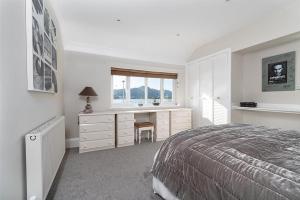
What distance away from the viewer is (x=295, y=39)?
8.14ft

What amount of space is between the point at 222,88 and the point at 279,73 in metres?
0.96

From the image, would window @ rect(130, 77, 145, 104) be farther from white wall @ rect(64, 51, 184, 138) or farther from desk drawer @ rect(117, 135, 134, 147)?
desk drawer @ rect(117, 135, 134, 147)

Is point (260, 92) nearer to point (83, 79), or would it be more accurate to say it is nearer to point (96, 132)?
point (96, 132)

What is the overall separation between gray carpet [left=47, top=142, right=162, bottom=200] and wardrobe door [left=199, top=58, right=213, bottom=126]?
160 centimetres

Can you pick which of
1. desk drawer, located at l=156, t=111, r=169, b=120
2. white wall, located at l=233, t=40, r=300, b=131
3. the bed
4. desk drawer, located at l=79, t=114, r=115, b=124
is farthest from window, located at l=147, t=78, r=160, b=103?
the bed

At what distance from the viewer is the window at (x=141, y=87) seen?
153 inches

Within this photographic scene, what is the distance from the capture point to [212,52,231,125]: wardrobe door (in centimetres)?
318

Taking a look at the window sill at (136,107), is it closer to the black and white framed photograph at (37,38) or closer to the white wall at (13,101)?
the black and white framed photograph at (37,38)

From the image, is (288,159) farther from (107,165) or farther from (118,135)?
(118,135)

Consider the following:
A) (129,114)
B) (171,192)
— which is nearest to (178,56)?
(129,114)

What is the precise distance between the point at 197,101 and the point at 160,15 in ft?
7.72

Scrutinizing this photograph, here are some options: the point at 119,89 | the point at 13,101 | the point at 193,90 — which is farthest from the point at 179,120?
the point at 13,101

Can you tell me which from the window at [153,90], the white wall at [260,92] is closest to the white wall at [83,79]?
the window at [153,90]

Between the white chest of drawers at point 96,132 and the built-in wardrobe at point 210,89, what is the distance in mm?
2190
